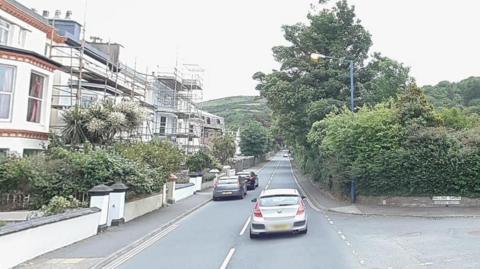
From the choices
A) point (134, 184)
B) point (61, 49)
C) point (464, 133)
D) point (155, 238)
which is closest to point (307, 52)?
point (464, 133)

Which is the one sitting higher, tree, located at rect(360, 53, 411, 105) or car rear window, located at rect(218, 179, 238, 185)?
tree, located at rect(360, 53, 411, 105)

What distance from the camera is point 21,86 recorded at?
60.2 ft

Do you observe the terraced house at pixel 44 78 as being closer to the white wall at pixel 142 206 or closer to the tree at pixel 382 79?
the white wall at pixel 142 206

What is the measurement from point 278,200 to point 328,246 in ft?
9.21

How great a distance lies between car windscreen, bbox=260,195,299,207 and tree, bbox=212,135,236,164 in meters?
43.7

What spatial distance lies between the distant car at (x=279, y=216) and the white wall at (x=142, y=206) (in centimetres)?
626

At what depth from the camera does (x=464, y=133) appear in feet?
66.4

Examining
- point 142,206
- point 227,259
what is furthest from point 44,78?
point 227,259

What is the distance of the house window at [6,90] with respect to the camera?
59.3 feet

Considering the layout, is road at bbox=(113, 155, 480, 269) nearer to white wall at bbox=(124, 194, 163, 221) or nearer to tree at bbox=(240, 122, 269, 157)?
white wall at bbox=(124, 194, 163, 221)

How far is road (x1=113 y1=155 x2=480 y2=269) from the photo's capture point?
9.55 meters

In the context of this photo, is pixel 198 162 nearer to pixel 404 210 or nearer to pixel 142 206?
pixel 142 206

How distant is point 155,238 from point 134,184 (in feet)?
12.5

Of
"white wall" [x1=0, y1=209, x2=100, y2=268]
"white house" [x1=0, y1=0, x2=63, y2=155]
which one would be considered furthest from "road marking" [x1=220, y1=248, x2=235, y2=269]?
"white house" [x1=0, y1=0, x2=63, y2=155]
